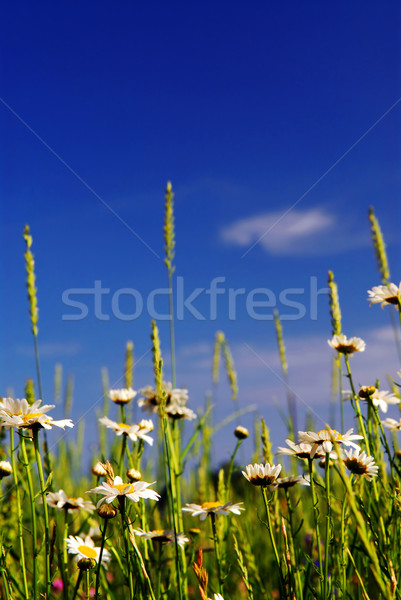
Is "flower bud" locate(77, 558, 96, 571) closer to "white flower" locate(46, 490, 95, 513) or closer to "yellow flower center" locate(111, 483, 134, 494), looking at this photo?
"yellow flower center" locate(111, 483, 134, 494)

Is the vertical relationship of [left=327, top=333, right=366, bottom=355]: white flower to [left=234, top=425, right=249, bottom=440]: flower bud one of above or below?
above

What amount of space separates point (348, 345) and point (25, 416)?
1.18 metres

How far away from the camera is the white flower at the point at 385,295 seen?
6.09ft

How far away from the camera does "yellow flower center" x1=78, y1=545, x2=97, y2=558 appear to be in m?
1.57

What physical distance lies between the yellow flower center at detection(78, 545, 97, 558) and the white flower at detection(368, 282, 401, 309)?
1288mm

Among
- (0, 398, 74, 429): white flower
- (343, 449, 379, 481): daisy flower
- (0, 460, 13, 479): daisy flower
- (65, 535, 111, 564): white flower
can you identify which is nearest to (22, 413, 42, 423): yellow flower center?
(0, 398, 74, 429): white flower

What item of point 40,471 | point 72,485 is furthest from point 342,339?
point 72,485

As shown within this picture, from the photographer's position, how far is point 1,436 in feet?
6.79

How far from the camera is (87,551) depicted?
1614 millimetres

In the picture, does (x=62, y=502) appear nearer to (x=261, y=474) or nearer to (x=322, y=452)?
(x=261, y=474)

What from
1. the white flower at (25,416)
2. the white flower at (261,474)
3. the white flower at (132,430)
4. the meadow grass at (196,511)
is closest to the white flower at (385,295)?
the meadow grass at (196,511)

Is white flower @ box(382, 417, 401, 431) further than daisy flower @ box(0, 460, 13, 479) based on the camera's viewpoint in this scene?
Yes

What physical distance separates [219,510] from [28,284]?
125cm

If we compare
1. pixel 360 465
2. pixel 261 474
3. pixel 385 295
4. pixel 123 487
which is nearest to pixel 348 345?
pixel 385 295
